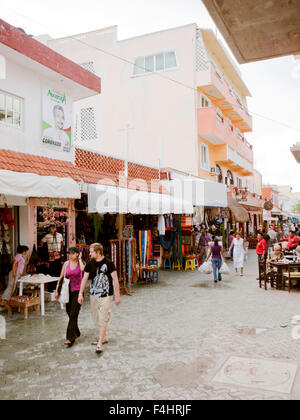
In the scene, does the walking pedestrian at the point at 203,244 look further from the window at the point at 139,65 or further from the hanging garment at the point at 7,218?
the window at the point at 139,65

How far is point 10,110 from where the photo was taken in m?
9.34

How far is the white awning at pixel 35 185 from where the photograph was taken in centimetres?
735

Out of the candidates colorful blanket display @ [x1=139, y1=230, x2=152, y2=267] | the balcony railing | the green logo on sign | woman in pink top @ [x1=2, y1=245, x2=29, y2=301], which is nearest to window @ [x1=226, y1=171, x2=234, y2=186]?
the balcony railing

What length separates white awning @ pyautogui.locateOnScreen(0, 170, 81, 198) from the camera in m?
7.35

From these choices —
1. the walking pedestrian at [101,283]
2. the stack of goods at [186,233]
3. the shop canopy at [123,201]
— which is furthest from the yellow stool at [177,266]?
the walking pedestrian at [101,283]

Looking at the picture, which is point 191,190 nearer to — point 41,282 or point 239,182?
point 41,282

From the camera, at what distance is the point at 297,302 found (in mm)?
9336

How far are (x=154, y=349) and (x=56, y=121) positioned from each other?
732 centimetres

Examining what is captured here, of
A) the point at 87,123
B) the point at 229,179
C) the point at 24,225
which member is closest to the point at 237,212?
the point at 229,179

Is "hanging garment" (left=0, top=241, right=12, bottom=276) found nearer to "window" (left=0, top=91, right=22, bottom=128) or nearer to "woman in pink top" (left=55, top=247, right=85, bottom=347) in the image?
"window" (left=0, top=91, right=22, bottom=128)


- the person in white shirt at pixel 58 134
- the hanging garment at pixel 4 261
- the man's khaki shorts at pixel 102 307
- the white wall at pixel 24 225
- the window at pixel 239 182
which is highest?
the window at pixel 239 182

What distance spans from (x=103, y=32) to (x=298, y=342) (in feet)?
70.5

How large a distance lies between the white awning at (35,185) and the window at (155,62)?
14397 mm

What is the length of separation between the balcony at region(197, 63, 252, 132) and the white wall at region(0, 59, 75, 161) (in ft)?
38.6
